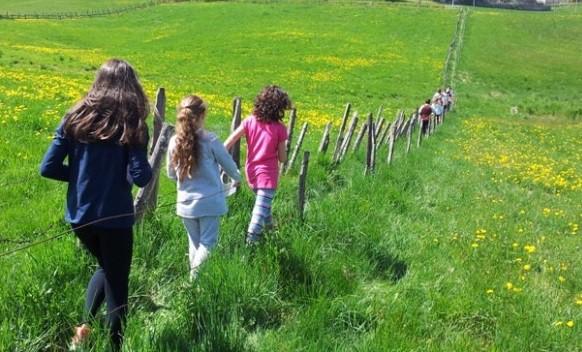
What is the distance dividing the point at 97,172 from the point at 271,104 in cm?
263

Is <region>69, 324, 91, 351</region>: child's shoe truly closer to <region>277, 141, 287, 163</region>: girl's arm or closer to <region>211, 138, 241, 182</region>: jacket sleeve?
<region>211, 138, 241, 182</region>: jacket sleeve

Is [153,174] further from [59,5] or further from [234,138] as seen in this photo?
[59,5]

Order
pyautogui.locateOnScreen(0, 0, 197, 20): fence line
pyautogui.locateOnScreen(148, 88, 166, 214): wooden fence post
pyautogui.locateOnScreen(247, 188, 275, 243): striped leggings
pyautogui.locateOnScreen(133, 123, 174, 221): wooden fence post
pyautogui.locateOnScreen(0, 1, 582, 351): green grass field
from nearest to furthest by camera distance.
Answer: pyautogui.locateOnScreen(0, 1, 582, 351): green grass field
pyautogui.locateOnScreen(133, 123, 174, 221): wooden fence post
pyautogui.locateOnScreen(148, 88, 166, 214): wooden fence post
pyautogui.locateOnScreen(247, 188, 275, 243): striped leggings
pyautogui.locateOnScreen(0, 0, 197, 20): fence line

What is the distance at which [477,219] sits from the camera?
27.6 ft

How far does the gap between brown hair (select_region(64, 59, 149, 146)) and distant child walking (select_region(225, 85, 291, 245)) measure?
230cm

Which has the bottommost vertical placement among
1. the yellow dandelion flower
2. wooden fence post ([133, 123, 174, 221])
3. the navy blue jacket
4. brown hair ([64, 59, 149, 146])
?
the yellow dandelion flower

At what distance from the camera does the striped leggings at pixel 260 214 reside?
5984mm

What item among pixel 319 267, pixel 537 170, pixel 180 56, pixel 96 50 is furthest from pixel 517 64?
pixel 319 267

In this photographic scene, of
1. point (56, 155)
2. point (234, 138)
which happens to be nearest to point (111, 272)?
point (56, 155)

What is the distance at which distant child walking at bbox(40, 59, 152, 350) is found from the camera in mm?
3711

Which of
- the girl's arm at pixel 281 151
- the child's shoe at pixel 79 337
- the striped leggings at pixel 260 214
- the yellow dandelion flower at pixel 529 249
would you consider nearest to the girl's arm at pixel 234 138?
the girl's arm at pixel 281 151

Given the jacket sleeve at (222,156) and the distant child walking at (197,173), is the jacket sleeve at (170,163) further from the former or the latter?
the jacket sleeve at (222,156)

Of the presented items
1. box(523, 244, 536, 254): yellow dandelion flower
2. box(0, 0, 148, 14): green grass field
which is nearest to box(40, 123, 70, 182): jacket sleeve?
box(523, 244, 536, 254): yellow dandelion flower

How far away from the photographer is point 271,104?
6.11 m
